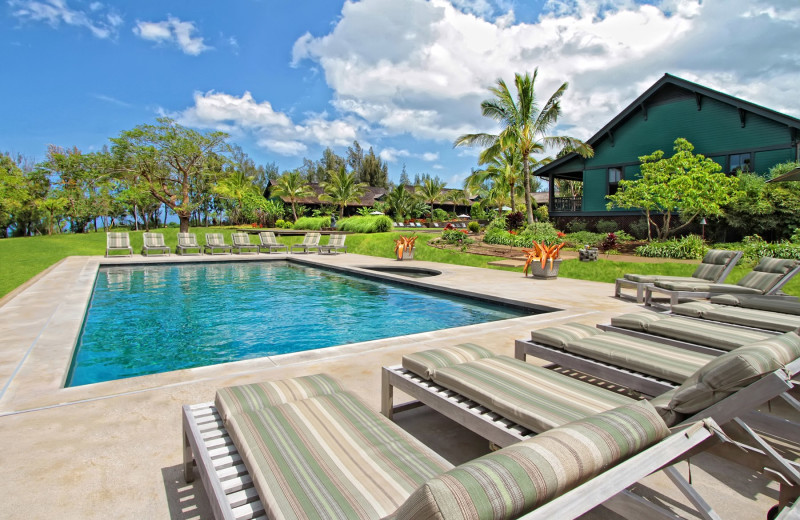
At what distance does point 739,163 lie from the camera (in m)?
17.5

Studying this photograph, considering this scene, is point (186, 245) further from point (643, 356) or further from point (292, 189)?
point (292, 189)

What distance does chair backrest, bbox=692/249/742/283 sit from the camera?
751cm

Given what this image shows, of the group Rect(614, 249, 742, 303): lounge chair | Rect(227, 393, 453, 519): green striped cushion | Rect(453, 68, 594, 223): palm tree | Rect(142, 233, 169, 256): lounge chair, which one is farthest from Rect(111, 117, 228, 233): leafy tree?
Rect(227, 393, 453, 519): green striped cushion

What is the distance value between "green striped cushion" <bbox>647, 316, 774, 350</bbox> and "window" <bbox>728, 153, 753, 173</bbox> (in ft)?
56.4

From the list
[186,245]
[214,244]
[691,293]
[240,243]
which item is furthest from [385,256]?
[691,293]

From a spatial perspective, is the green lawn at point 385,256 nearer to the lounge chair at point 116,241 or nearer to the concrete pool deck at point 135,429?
the lounge chair at point 116,241

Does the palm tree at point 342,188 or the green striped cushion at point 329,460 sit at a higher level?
the palm tree at point 342,188

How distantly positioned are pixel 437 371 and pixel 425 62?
39.3m

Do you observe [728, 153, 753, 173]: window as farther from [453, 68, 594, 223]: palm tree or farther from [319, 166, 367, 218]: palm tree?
[319, 166, 367, 218]: palm tree

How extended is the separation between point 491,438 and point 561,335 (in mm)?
1777

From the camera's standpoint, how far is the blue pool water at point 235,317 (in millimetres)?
5684

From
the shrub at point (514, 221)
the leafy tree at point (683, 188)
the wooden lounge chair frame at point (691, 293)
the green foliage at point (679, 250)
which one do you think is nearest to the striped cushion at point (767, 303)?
the wooden lounge chair frame at point (691, 293)

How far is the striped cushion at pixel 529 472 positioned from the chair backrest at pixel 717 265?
307 inches

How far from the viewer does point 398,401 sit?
3.38 m
